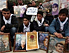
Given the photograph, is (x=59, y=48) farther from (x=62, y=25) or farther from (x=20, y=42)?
(x=20, y=42)

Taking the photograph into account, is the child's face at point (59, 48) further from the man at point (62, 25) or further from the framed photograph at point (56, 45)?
the man at point (62, 25)

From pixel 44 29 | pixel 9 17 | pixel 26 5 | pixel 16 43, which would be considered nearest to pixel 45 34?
pixel 44 29

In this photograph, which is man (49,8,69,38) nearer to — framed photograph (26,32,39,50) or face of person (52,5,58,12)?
framed photograph (26,32,39,50)

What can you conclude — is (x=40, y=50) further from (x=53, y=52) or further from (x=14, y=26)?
(x=14, y=26)

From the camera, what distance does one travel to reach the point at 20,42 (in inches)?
67.5

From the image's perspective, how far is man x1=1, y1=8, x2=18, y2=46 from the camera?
184cm

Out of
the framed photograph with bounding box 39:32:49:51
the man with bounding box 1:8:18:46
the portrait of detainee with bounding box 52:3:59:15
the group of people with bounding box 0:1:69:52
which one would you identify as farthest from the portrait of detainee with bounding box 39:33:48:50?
the portrait of detainee with bounding box 52:3:59:15

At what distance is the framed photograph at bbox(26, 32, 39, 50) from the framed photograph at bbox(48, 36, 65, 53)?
1.01 ft

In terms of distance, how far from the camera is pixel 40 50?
173 cm

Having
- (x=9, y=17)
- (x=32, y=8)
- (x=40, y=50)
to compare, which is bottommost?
(x=40, y=50)

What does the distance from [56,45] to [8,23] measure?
1042 mm

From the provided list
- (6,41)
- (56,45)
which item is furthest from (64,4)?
(6,41)

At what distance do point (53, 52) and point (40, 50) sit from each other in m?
0.33

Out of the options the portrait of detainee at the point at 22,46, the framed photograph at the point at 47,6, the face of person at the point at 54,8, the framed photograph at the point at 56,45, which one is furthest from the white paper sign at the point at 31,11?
the framed photograph at the point at 56,45
